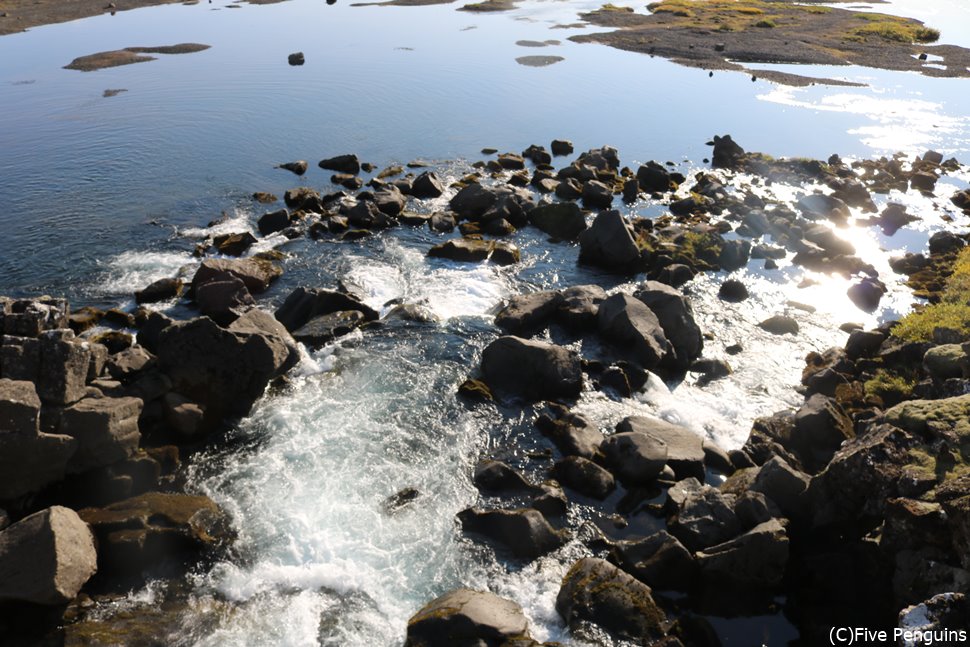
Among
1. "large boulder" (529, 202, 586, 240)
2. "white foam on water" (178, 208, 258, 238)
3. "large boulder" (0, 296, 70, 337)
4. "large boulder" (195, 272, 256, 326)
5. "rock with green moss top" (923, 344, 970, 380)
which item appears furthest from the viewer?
"large boulder" (529, 202, 586, 240)

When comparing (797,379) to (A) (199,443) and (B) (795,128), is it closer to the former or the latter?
(A) (199,443)

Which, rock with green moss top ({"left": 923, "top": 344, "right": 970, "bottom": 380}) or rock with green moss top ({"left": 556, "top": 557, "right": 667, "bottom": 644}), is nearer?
rock with green moss top ({"left": 556, "top": 557, "right": 667, "bottom": 644})

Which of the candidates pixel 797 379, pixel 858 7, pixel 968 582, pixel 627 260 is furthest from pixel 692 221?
pixel 858 7

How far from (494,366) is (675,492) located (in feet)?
27.0

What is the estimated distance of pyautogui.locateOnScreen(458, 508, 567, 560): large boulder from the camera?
60.3ft

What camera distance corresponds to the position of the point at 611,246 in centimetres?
3519

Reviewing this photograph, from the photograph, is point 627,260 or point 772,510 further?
point 627,260

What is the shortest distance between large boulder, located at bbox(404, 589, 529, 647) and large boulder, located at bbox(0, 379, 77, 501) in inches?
425

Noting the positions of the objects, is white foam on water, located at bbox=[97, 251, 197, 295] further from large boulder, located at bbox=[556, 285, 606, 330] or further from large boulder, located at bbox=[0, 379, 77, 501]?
large boulder, located at bbox=[556, 285, 606, 330]

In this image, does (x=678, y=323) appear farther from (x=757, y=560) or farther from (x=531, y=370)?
(x=757, y=560)

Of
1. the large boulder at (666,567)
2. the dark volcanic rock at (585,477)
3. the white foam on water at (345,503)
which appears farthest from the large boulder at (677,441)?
the white foam on water at (345,503)

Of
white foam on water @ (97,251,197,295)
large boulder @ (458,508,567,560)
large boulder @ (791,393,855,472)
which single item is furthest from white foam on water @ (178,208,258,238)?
large boulder @ (791,393,855,472)

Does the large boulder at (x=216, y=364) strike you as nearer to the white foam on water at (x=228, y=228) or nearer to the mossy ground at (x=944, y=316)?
the white foam on water at (x=228, y=228)

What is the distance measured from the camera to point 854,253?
37.7 m
